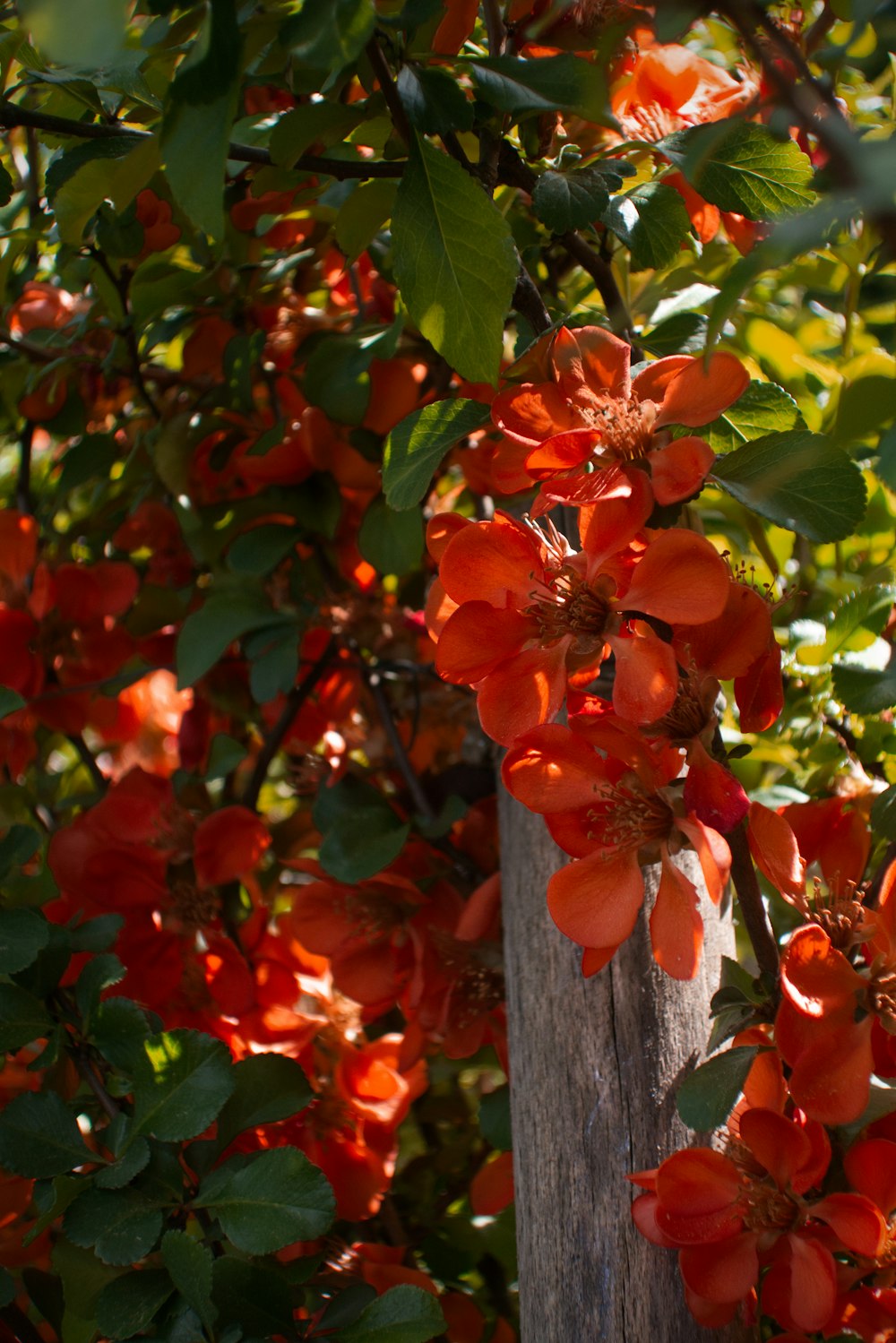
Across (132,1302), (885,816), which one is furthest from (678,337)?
(132,1302)

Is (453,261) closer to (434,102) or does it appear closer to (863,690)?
(434,102)

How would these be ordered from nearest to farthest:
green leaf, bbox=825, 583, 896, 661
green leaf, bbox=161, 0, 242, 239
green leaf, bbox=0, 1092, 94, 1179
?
green leaf, bbox=161, 0, 242, 239 → green leaf, bbox=0, 1092, 94, 1179 → green leaf, bbox=825, 583, 896, 661

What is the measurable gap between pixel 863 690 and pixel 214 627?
21.7 inches

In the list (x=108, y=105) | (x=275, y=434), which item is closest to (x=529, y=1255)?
(x=275, y=434)

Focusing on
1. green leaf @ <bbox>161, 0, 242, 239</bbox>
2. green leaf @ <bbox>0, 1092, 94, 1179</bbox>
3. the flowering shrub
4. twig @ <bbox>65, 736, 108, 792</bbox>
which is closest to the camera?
green leaf @ <bbox>161, 0, 242, 239</bbox>

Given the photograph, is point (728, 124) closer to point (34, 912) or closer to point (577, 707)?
point (577, 707)

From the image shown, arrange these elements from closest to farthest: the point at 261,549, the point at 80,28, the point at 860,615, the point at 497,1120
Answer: the point at 80,28
the point at 860,615
the point at 497,1120
the point at 261,549

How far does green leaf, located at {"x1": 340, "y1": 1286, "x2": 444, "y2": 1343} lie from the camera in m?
0.63

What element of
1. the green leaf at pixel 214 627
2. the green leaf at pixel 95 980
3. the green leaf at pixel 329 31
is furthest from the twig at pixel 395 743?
the green leaf at pixel 329 31

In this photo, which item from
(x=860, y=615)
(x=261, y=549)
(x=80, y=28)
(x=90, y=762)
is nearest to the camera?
(x=80, y=28)

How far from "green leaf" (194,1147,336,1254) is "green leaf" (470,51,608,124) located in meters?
0.57

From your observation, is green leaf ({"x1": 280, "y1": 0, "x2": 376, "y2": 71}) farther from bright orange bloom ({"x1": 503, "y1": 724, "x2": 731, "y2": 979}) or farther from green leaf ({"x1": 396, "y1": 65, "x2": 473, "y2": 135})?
bright orange bloom ({"x1": 503, "y1": 724, "x2": 731, "y2": 979})

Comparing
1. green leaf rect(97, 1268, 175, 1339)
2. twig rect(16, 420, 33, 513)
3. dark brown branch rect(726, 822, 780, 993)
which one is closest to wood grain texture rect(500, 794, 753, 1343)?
dark brown branch rect(726, 822, 780, 993)

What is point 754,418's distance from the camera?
0.65 m
